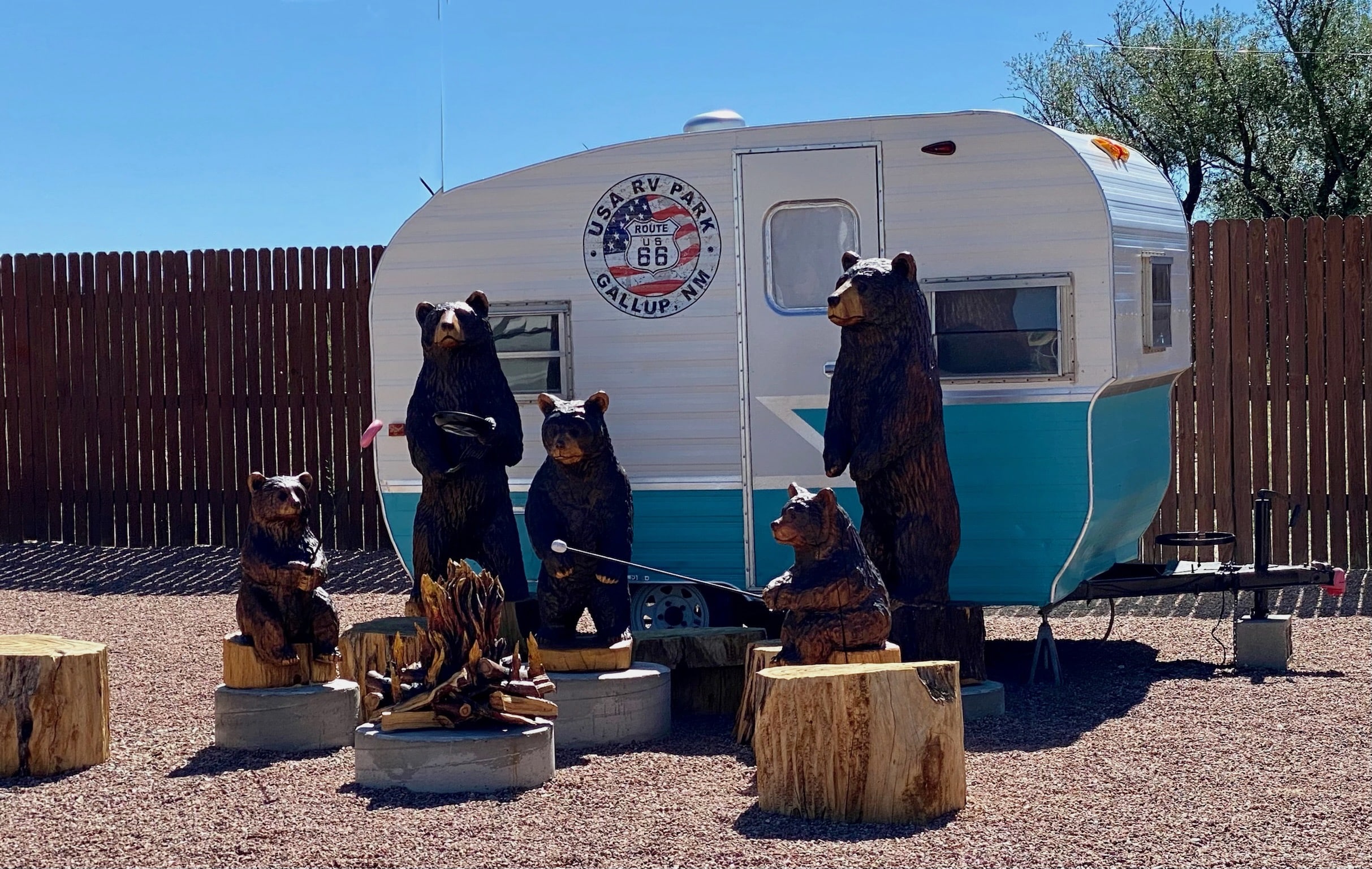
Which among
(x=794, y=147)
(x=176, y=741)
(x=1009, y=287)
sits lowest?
(x=176, y=741)

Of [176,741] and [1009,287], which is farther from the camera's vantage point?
[1009,287]

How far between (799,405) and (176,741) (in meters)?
3.22

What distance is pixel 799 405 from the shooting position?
7.79 metres

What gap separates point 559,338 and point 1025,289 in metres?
2.35

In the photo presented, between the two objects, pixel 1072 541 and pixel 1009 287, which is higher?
pixel 1009 287

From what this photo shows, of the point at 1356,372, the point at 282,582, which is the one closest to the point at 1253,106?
the point at 1356,372

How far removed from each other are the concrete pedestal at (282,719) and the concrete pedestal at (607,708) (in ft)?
2.90

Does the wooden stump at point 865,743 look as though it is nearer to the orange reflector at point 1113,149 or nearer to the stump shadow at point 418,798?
the stump shadow at point 418,798

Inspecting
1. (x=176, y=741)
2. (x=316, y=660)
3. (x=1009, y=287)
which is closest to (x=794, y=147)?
(x=1009, y=287)

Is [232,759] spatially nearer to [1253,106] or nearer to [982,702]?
[982,702]

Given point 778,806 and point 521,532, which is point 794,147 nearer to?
point 521,532

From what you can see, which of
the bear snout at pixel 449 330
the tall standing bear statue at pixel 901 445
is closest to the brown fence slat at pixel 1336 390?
the tall standing bear statue at pixel 901 445

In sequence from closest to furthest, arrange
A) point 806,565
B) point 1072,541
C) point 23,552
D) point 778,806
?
point 778,806 → point 806,565 → point 1072,541 → point 23,552

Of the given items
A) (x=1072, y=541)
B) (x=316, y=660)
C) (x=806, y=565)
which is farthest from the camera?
(x=1072, y=541)
